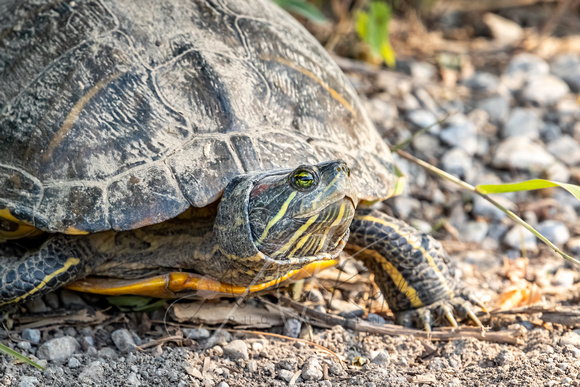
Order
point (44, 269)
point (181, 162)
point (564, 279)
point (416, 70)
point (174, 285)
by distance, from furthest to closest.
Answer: point (416, 70) → point (564, 279) → point (174, 285) → point (44, 269) → point (181, 162)

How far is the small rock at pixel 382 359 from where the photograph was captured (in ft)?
10.6

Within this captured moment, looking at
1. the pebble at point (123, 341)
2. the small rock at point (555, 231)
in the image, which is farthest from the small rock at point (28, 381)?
the small rock at point (555, 231)

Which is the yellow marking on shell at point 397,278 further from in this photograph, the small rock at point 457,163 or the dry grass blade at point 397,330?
the small rock at point 457,163

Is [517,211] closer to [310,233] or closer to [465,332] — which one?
[465,332]

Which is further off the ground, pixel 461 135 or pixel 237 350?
pixel 461 135

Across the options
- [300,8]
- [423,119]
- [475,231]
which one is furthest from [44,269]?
[423,119]

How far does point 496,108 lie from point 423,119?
927 millimetres

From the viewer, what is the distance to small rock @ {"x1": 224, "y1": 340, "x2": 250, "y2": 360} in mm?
3195

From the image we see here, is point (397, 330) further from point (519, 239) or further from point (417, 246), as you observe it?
point (519, 239)

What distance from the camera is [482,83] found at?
6.89m

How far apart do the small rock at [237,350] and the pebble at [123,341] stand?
48cm

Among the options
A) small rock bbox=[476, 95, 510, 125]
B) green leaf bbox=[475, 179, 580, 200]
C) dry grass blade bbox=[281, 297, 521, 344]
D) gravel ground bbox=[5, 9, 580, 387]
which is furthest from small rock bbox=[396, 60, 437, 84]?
dry grass blade bbox=[281, 297, 521, 344]

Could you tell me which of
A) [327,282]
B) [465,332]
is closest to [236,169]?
[327,282]

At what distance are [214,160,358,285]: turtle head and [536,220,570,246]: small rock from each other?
253cm
